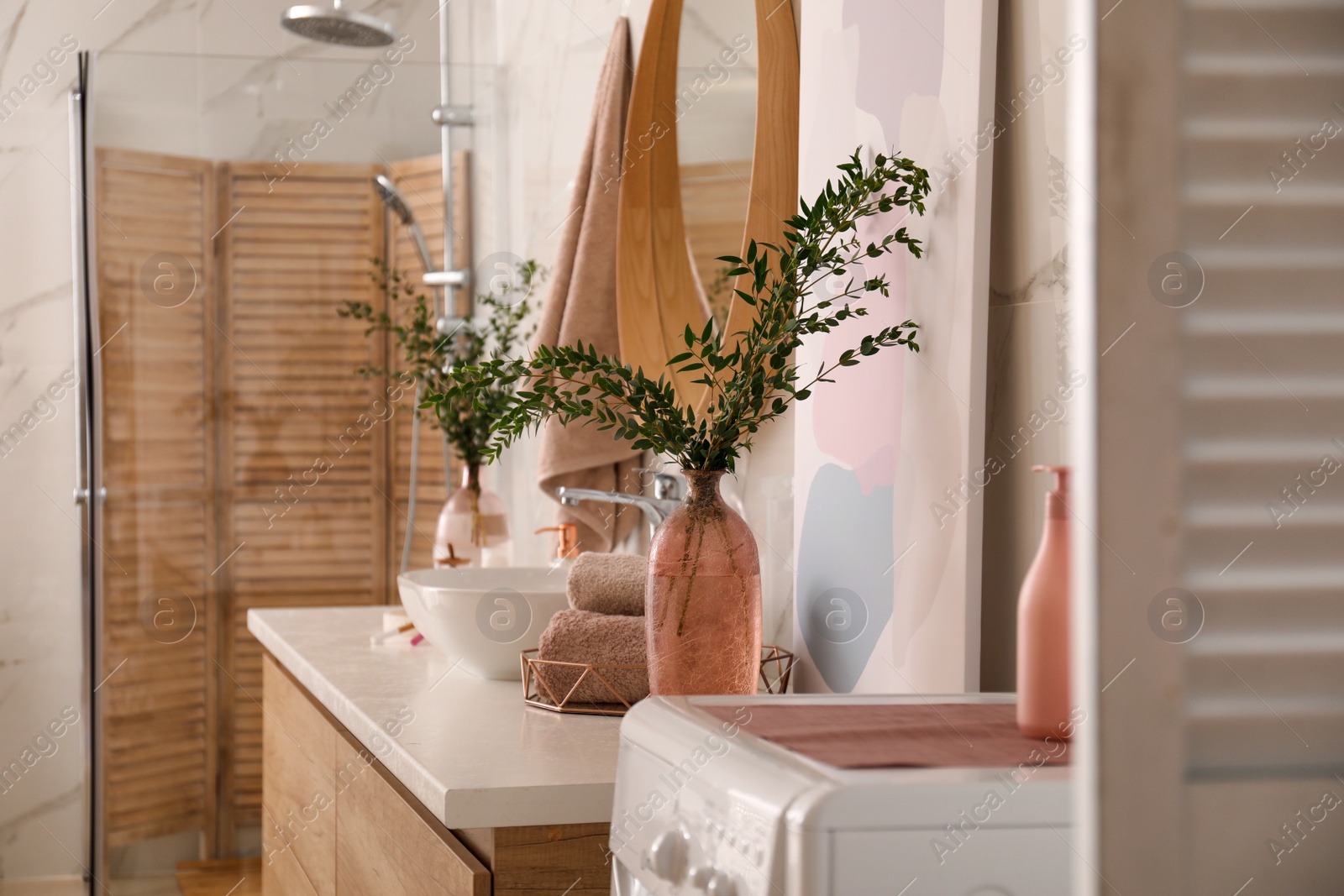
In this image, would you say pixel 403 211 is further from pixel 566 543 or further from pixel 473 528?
pixel 566 543

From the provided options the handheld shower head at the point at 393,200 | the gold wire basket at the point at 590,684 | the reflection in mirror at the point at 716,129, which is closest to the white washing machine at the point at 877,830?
the gold wire basket at the point at 590,684

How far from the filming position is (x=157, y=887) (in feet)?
8.86

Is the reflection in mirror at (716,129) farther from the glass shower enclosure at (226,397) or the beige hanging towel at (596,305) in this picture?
the glass shower enclosure at (226,397)

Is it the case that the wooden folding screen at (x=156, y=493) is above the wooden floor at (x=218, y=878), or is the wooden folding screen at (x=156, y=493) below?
above

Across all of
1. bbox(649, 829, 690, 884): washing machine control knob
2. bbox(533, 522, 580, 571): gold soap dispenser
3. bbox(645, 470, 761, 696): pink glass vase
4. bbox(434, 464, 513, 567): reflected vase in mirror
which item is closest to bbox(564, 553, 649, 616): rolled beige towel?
bbox(645, 470, 761, 696): pink glass vase

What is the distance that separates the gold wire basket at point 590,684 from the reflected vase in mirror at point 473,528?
0.86m

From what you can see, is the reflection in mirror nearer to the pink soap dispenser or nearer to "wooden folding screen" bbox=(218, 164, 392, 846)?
the pink soap dispenser

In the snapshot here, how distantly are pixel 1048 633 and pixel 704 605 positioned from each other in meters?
0.43

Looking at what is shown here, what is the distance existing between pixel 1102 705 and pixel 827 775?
0.27m

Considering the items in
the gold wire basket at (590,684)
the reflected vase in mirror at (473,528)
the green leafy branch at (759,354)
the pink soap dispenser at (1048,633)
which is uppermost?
the green leafy branch at (759,354)

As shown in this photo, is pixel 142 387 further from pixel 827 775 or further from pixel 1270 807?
pixel 1270 807

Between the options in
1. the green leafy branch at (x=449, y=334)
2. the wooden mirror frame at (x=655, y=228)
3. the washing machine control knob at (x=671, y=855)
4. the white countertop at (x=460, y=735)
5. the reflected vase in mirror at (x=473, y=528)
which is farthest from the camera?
the green leafy branch at (x=449, y=334)

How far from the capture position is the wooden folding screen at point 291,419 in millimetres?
2752

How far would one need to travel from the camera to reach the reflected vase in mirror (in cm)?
221
